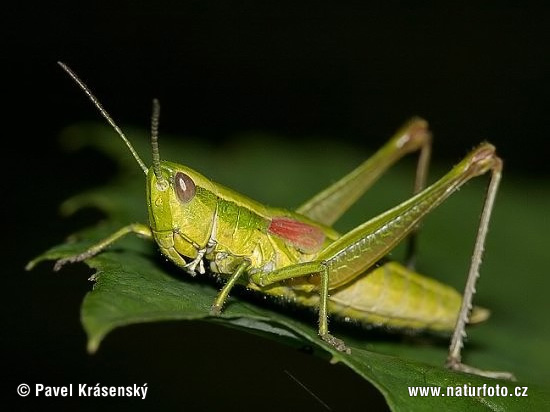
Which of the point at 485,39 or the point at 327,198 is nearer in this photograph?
the point at 327,198

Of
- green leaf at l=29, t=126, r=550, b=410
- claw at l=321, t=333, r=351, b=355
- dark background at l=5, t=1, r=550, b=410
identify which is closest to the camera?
green leaf at l=29, t=126, r=550, b=410

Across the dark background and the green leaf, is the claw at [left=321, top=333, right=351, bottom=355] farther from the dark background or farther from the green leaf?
the dark background

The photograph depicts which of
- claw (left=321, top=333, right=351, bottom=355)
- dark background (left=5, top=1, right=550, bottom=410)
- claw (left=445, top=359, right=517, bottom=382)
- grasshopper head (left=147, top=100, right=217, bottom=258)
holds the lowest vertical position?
claw (left=321, top=333, right=351, bottom=355)

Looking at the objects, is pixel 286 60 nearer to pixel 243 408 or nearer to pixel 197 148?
pixel 197 148

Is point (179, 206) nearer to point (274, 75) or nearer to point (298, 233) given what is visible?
point (298, 233)

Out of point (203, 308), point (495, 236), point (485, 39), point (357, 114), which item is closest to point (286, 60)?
point (357, 114)

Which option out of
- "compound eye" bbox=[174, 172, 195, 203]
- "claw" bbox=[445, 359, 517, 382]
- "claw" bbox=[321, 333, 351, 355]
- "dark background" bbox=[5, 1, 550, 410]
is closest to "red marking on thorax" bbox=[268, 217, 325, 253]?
"compound eye" bbox=[174, 172, 195, 203]
